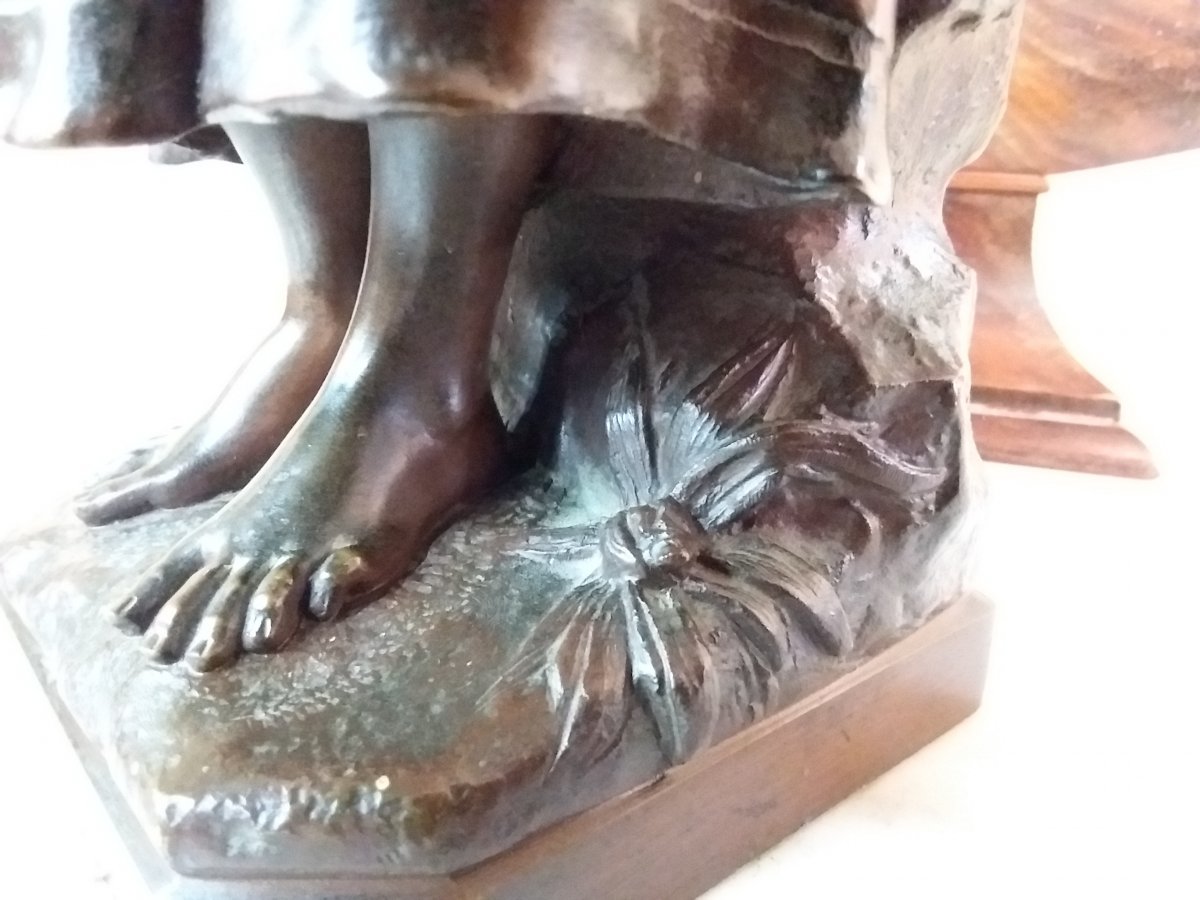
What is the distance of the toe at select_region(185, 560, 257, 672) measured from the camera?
554 mm

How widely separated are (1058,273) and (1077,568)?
0.71m

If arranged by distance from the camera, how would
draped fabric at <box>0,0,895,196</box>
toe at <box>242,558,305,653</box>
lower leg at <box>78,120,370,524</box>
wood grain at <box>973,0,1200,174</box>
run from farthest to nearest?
1. wood grain at <box>973,0,1200,174</box>
2. lower leg at <box>78,120,370,524</box>
3. toe at <box>242,558,305,653</box>
4. draped fabric at <box>0,0,895,196</box>

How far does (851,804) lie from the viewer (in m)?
0.68

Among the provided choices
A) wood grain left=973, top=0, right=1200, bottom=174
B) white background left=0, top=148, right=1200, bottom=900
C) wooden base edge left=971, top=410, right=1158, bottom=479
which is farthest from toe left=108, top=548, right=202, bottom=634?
wood grain left=973, top=0, right=1200, bottom=174

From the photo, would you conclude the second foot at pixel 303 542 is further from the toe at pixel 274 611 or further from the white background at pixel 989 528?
the white background at pixel 989 528

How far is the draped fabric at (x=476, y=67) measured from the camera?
0.46m

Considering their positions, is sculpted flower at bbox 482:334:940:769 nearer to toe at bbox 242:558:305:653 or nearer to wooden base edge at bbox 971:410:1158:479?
toe at bbox 242:558:305:653

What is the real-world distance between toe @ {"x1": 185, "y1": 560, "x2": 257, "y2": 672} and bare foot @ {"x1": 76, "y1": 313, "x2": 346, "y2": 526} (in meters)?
0.16

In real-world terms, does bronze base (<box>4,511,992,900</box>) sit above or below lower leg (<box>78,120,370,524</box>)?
below

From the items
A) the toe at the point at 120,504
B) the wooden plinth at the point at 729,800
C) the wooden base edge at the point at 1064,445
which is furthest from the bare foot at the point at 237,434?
the wooden base edge at the point at 1064,445

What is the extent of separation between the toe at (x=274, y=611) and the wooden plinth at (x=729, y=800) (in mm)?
106

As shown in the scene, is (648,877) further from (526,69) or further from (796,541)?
(526,69)

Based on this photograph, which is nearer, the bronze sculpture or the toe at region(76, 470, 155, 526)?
the bronze sculpture

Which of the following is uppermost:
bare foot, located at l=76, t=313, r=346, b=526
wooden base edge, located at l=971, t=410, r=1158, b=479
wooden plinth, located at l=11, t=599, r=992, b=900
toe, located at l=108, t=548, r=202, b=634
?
bare foot, located at l=76, t=313, r=346, b=526
